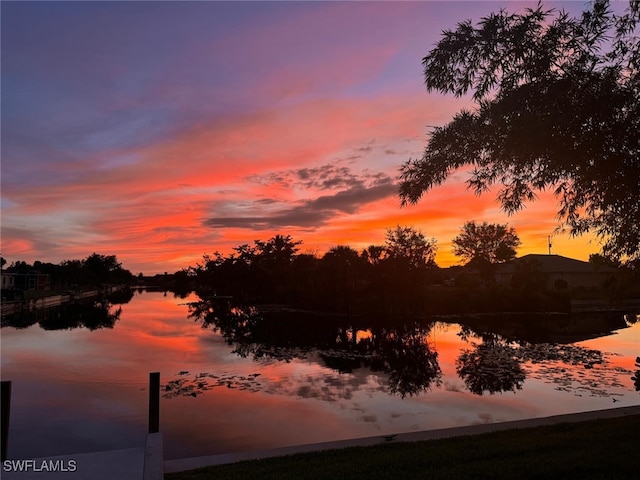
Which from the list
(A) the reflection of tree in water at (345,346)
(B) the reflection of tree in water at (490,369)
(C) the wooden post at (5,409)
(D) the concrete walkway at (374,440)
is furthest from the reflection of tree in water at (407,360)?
(C) the wooden post at (5,409)

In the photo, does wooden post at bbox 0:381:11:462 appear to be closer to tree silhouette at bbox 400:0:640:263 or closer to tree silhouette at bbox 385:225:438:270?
tree silhouette at bbox 400:0:640:263

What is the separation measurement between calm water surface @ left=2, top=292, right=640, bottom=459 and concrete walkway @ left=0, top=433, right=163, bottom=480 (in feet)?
7.78

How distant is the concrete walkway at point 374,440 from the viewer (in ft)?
27.9

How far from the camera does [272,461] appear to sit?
825cm

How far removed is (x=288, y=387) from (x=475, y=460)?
1010 centimetres

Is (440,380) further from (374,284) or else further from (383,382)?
(374,284)

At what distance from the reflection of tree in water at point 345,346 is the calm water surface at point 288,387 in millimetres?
157

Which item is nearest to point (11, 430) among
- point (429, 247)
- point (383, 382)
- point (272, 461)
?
point (272, 461)

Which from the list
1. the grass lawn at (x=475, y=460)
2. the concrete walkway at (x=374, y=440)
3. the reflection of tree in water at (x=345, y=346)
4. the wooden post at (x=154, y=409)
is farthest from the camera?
the reflection of tree in water at (x=345, y=346)

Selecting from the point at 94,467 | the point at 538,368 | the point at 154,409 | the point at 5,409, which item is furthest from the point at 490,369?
the point at 5,409

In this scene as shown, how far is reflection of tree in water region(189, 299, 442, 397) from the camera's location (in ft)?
65.0

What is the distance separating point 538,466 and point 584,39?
22.3ft

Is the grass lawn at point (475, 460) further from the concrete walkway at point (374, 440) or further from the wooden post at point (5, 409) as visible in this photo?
the wooden post at point (5, 409)

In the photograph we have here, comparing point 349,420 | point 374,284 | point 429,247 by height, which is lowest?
point 349,420
